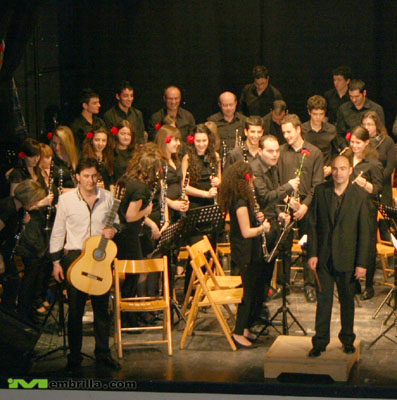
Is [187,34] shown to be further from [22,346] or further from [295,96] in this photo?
[22,346]

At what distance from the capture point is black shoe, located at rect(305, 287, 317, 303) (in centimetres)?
784

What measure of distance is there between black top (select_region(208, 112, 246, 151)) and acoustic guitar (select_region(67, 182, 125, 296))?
241 cm

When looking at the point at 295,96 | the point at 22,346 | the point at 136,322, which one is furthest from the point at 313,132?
the point at 22,346

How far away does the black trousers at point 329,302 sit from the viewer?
21.2ft

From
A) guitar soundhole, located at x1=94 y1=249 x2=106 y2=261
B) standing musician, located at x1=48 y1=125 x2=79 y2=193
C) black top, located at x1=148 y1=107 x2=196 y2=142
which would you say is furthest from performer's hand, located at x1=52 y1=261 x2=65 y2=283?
black top, located at x1=148 y1=107 x2=196 y2=142

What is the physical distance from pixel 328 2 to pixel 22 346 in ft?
14.0

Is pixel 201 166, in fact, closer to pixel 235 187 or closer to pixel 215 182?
pixel 215 182

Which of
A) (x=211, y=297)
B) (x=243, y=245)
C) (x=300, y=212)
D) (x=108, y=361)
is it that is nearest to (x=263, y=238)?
(x=243, y=245)

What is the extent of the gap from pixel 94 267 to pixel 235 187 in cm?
117

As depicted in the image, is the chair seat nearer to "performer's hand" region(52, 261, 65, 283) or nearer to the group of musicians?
the group of musicians

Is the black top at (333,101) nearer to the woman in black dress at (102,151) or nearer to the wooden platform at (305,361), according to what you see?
the woman in black dress at (102,151)

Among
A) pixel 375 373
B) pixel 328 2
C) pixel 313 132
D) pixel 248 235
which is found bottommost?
pixel 375 373

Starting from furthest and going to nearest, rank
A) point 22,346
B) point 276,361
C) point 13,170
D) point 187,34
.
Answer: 1. point 187,34
2. point 13,170
3. point 22,346
4. point 276,361

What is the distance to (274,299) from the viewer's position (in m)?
7.92
